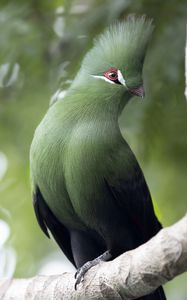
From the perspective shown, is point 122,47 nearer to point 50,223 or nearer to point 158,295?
point 50,223

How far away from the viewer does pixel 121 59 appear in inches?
146

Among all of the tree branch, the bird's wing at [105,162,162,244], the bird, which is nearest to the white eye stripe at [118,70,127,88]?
the bird

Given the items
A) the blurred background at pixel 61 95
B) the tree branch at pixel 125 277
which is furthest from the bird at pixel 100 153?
the blurred background at pixel 61 95

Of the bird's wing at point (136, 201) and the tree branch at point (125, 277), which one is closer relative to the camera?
the tree branch at point (125, 277)

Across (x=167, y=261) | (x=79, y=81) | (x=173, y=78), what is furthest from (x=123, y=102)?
(x=167, y=261)

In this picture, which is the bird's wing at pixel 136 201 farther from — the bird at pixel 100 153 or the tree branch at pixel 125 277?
the tree branch at pixel 125 277

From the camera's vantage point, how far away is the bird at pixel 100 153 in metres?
3.65

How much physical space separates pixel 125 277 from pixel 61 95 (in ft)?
5.27

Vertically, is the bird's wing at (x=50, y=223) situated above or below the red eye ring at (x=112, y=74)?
Result: below

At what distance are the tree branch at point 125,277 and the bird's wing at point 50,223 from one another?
0.43 m

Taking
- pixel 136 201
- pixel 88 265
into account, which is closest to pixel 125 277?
pixel 88 265

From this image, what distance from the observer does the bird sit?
3.65 m

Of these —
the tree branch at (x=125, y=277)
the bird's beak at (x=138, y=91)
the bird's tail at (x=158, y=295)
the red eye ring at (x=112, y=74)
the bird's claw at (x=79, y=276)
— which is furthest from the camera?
the bird's tail at (x=158, y=295)

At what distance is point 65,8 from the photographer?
5078mm
